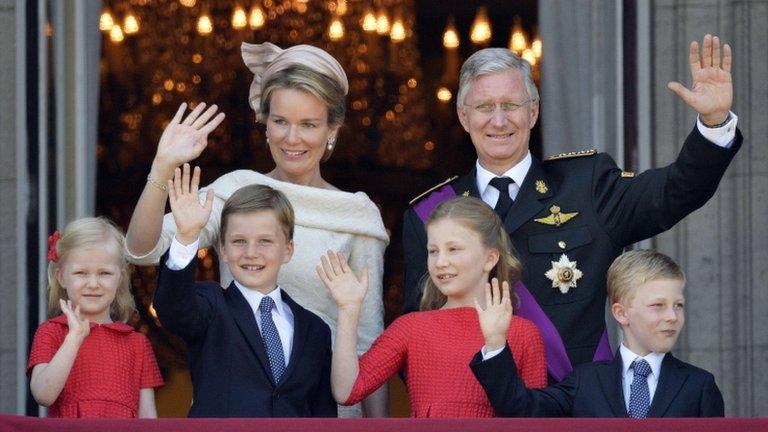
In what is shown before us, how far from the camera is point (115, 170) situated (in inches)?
278

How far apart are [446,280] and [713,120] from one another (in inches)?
29.9

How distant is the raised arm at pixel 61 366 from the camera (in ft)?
13.5

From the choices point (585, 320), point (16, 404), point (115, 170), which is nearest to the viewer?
point (585, 320)

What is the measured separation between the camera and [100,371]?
4273 millimetres

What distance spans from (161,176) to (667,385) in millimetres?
1330

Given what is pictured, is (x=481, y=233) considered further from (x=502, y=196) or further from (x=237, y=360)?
(x=237, y=360)

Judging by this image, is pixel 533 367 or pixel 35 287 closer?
pixel 533 367

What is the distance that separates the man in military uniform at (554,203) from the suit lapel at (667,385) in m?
0.29

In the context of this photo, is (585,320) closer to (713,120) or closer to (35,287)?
(713,120)

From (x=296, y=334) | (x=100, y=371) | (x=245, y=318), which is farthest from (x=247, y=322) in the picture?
(x=100, y=371)

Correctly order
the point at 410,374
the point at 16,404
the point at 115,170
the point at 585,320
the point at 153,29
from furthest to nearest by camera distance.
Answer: the point at 153,29 → the point at 115,170 → the point at 16,404 → the point at 585,320 → the point at 410,374

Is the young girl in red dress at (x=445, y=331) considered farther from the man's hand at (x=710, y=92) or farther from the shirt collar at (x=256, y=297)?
the man's hand at (x=710, y=92)

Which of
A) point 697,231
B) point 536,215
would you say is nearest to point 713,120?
point 536,215

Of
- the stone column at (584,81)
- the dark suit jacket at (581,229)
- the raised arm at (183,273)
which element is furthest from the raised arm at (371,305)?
the stone column at (584,81)
